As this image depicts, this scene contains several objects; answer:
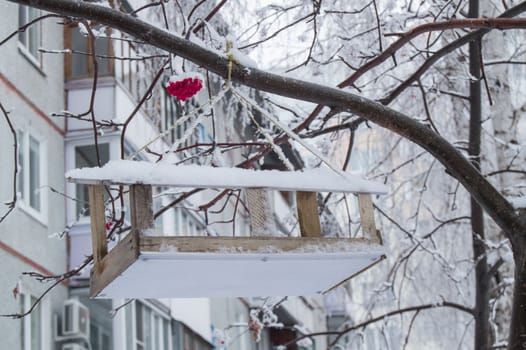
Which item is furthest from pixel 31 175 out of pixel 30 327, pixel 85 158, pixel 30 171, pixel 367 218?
pixel 367 218

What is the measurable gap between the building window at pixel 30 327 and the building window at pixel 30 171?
3.86ft

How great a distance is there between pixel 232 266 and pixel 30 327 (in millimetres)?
8993

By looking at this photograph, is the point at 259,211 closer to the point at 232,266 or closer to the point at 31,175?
the point at 232,266

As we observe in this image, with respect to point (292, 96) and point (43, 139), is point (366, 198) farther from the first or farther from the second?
point (43, 139)

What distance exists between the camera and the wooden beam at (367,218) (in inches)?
136

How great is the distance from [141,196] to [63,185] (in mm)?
10319

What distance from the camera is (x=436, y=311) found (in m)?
13.5

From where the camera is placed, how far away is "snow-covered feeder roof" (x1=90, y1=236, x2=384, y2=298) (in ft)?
9.93

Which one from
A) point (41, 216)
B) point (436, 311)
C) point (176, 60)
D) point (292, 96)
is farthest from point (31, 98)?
point (292, 96)

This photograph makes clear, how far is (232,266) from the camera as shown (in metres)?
3.18

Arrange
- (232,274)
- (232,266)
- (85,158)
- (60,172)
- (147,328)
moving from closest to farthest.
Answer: (232,266)
(232,274)
(60,172)
(147,328)
(85,158)

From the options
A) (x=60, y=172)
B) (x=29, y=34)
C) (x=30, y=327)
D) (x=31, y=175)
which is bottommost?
(x=30, y=327)

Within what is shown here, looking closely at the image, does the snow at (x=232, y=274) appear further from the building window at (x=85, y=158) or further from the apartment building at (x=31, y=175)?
the building window at (x=85, y=158)

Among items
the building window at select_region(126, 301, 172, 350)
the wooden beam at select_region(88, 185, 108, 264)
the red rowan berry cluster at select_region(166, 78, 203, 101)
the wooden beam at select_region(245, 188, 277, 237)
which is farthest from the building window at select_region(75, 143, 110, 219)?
the wooden beam at select_region(245, 188, 277, 237)
